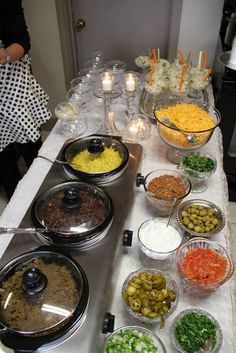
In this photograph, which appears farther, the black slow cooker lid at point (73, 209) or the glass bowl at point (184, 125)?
the glass bowl at point (184, 125)

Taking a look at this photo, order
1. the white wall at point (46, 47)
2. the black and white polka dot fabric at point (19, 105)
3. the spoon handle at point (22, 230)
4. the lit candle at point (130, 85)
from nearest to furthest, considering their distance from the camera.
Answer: the spoon handle at point (22, 230), the lit candle at point (130, 85), the black and white polka dot fabric at point (19, 105), the white wall at point (46, 47)

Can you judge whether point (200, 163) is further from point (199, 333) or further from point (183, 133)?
point (199, 333)

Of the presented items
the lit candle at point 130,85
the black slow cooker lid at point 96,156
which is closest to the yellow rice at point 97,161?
the black slow cooker lid at point 96,156

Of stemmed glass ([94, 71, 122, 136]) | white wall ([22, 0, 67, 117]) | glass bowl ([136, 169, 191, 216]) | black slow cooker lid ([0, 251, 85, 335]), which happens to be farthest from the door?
black slow cooker lid ([0, 251, 85, 335])

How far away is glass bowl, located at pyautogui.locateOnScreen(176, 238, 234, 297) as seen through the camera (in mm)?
883

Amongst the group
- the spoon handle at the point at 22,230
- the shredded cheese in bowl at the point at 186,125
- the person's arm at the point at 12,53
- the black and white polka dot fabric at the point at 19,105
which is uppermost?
the person's arm at the point at 12,53

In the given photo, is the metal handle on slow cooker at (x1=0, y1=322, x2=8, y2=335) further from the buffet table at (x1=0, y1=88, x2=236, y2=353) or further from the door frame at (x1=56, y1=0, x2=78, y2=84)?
the door frame at (x1=56, y1=0, x2=78, y2=84)

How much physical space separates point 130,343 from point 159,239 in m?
0.35

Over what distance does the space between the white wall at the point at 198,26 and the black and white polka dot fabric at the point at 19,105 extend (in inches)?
43.9

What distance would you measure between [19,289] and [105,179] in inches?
19.5

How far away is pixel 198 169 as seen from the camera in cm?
126

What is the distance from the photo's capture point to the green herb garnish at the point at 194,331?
0.77m

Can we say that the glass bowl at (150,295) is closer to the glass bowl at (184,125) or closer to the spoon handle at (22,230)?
the spoon handle at (22,230)

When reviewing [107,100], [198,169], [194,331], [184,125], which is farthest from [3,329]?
[107,100]
